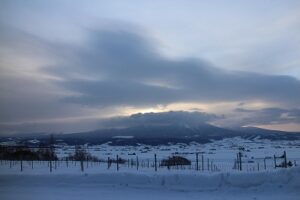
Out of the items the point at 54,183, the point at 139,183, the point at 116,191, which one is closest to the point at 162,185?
the point at 139,183

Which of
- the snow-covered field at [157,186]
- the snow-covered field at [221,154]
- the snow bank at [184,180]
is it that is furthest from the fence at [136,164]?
the snow-covered field at [157,186]

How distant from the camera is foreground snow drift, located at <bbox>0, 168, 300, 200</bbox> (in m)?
22.3

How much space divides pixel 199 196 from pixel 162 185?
3.64 meters

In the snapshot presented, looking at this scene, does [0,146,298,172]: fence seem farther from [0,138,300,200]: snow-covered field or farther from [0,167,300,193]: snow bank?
[0,138,300,200]: snow-covered field

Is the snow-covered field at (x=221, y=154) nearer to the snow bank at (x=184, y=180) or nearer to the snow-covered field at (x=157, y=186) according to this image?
the snow bank at (x=184, y=180)

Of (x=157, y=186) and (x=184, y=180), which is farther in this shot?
(x=184, y=180)

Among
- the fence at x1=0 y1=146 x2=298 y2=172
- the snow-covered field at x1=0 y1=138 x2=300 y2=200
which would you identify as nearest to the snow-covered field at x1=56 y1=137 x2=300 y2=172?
the fence at x1=0 y1=146 x2=298 y2=172

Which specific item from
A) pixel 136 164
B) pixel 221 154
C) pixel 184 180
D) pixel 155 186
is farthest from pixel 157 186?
pixel 221 154

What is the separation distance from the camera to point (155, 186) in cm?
2561

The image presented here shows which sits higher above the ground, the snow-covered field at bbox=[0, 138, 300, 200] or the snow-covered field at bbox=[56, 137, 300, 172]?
the snow-covered field at bbox=[0, 138, 300, 200]

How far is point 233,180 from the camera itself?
25094mm

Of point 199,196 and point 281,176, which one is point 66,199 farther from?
point 281,176

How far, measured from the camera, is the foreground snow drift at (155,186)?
22.3 m

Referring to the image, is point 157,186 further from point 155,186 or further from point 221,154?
point 221,154
